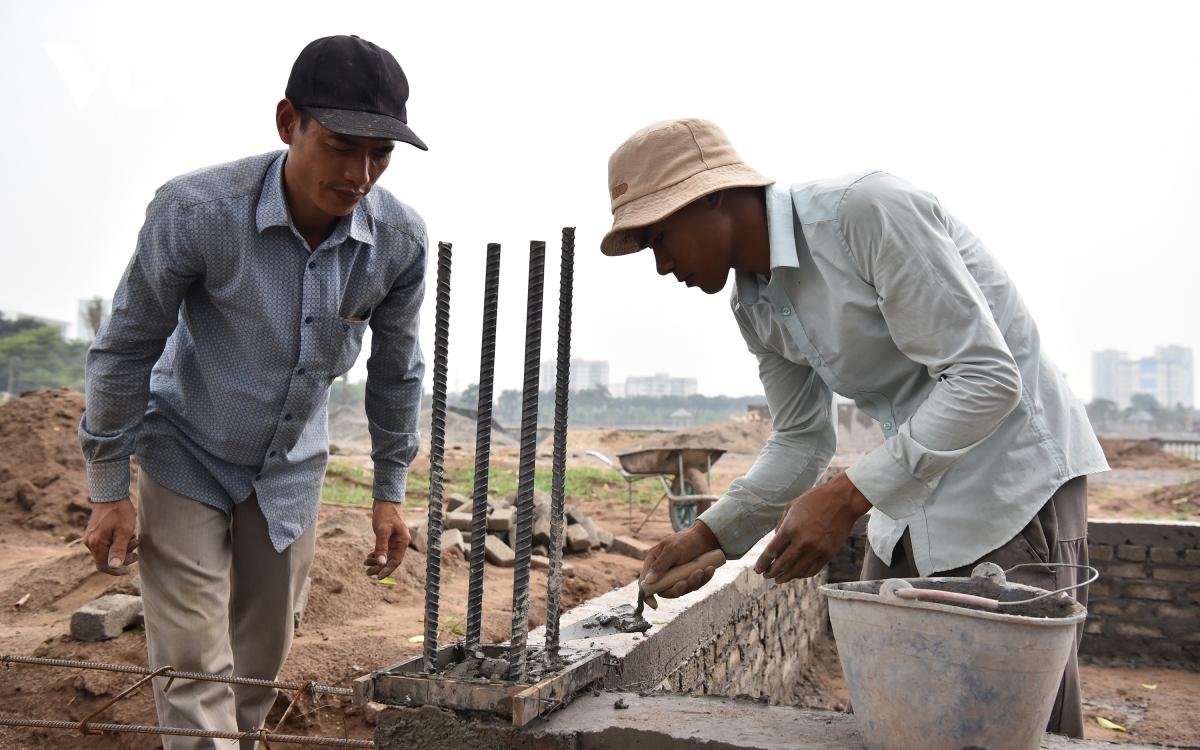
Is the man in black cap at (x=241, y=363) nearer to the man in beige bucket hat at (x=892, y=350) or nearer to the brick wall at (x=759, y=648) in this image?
the man in beige bucket hat at (x=892, y=350)

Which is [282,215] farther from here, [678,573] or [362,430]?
[362,430]

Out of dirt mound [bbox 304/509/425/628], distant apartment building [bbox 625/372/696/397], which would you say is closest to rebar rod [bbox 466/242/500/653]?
dirt mound [bbox 304/509/425/628]

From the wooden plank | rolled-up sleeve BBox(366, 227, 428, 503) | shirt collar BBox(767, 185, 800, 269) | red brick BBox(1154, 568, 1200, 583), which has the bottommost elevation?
red brick BBox(1154, 568, 1200, 583)

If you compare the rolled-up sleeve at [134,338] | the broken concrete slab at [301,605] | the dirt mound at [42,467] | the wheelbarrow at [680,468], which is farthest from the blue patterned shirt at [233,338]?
the dirt mound at [42,467]

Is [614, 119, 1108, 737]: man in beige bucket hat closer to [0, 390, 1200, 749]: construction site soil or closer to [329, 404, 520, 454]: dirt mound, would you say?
[0, 390, 1200, 749]: construction site soil

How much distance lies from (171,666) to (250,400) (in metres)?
0.71

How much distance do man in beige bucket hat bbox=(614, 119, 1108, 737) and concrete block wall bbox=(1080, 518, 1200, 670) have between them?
506 centimetres

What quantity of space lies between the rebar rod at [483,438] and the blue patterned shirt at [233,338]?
1.85 ft

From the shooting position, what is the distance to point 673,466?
999 centimetres

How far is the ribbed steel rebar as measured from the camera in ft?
7.12

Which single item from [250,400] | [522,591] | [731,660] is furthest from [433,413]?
[731,660]

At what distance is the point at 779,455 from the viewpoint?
2.40 m

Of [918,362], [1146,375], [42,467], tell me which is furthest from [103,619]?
[1146,375]

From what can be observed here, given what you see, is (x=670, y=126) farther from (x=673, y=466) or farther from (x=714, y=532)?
(x=673, y=466)
